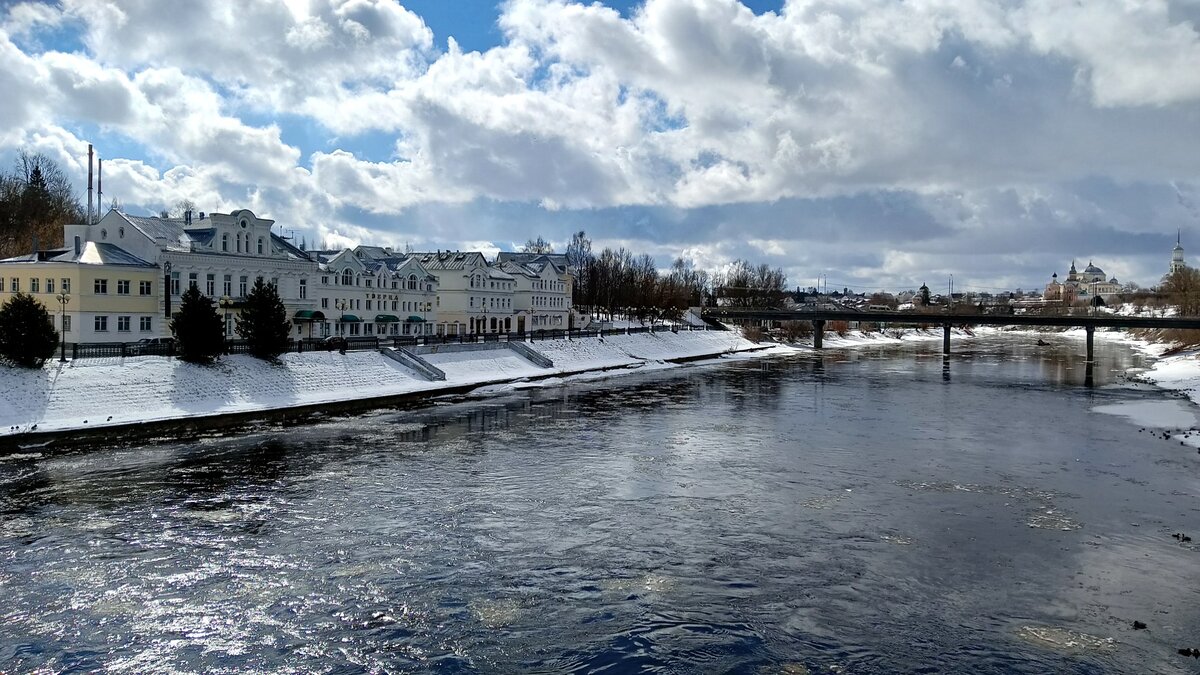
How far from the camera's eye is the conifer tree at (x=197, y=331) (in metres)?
44.9

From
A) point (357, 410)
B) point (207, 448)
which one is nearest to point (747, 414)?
point (357, 410)

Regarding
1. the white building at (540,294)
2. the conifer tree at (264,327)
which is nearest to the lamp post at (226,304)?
the conifer tree at (264,327)

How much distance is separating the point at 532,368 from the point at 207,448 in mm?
36574

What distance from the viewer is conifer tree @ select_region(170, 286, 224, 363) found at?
44875 mm

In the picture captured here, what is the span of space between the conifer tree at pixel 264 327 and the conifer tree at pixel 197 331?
278 centimetres

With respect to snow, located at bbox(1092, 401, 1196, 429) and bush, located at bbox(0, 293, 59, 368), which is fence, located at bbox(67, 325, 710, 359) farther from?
snow, located at bbox(1092, 401, 1196, 429)

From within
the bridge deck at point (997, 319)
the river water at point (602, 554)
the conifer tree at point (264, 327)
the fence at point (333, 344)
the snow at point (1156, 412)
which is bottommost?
the river water at point (602, 554)

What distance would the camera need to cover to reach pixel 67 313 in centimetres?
5041

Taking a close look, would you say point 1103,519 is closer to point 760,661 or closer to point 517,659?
point 760,661

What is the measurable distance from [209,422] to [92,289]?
741 inches

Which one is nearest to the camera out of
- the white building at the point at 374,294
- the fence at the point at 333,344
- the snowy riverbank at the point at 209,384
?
the snowy riverbank at the point at 209,384

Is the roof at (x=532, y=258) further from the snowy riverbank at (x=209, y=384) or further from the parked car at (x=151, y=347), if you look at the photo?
the parked car at (x=151, y=347)

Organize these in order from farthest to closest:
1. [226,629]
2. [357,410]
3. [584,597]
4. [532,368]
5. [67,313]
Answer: [532,368], [67,313], [357,410], [584,597], [226,629]

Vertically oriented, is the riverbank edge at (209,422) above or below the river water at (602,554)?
above
